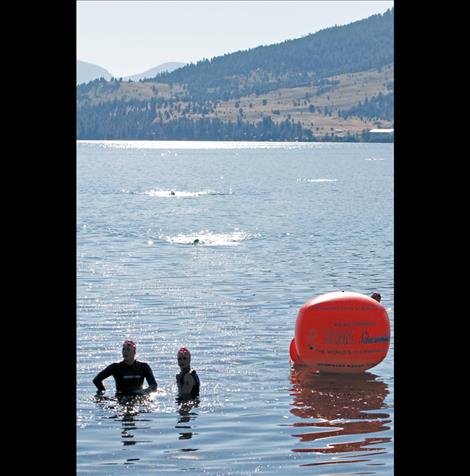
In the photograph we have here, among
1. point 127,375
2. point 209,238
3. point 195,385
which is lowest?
point 195,385

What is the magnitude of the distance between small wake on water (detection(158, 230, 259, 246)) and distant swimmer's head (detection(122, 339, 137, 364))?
38.6 meters

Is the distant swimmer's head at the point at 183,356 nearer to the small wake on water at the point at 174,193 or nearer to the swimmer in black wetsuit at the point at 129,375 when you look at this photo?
the swimmer in black wetsuit at the point at 129,375

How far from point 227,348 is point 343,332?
619cm

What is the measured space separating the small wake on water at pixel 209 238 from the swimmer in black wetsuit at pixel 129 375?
3825 centimetres

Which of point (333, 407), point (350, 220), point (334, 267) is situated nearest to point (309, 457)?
point (333, 407)

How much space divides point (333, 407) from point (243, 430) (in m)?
2.19

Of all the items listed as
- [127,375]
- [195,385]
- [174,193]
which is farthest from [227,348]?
[174,193]

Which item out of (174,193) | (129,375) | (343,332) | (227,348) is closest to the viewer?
(129,375)

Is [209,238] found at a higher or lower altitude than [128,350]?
higher

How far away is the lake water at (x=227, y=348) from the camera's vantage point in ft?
48.0

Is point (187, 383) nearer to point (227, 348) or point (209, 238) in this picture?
point (227, 348)

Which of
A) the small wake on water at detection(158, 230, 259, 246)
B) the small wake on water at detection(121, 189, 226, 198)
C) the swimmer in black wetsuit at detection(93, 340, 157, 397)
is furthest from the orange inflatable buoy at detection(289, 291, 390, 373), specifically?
the small wake on water at detection(121, 189, 226, 198)

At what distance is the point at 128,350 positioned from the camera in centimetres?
1695
